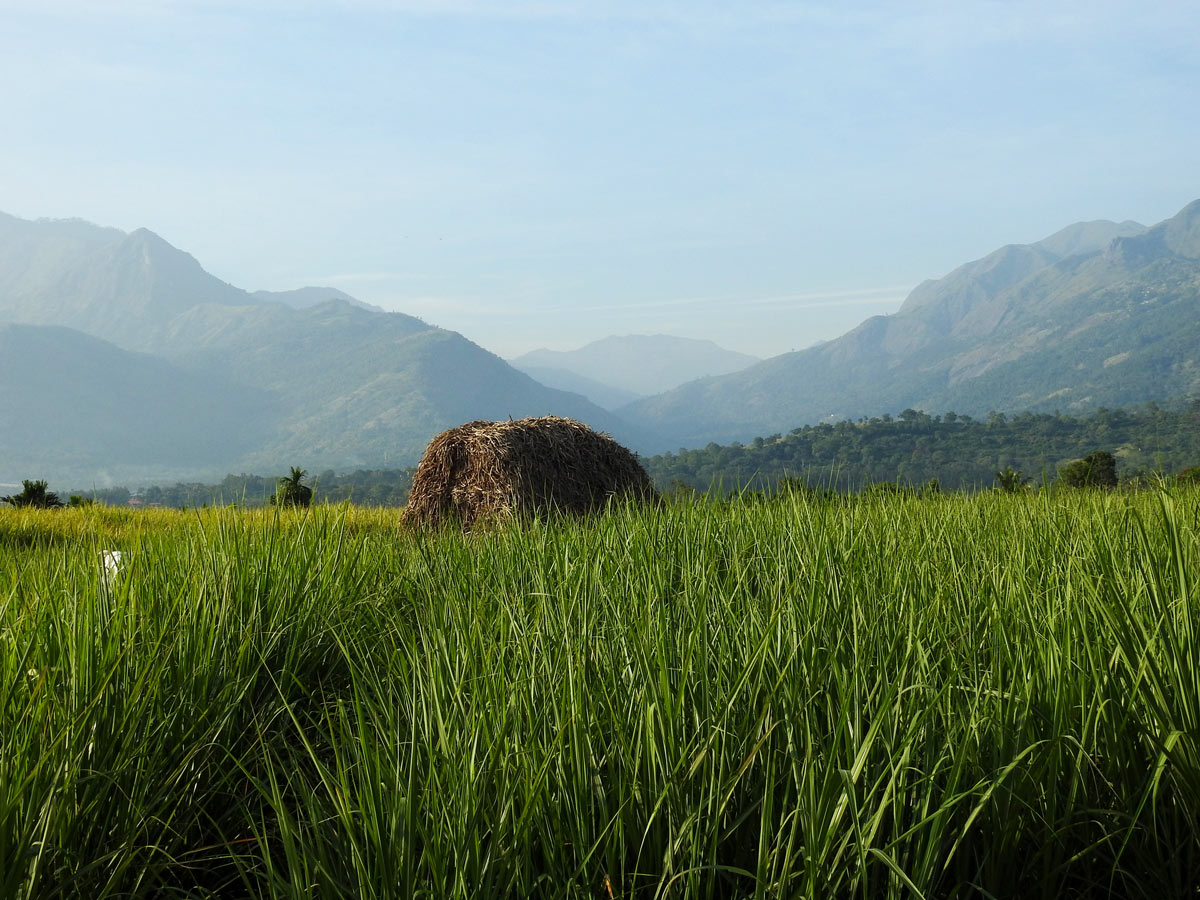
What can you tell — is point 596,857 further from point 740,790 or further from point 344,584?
point 344,584

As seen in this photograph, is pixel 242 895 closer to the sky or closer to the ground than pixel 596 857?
closer to the ground

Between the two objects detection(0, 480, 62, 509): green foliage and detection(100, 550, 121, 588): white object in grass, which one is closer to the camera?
detection(100, 550, 121, 588): white object in grass

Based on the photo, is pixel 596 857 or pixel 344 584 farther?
pixel 344 584

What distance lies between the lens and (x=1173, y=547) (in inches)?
104

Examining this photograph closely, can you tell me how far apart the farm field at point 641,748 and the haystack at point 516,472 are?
5.64 metres

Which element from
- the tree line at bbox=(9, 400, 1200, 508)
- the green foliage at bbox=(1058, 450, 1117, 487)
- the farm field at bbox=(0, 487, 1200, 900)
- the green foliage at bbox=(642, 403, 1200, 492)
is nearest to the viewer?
the farm field at bbox=(0, 487, 1200, 900)

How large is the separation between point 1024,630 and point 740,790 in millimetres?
1185

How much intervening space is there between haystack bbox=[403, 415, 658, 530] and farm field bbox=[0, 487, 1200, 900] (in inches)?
222

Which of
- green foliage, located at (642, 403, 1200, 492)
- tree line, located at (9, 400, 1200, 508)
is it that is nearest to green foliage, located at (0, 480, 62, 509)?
tree line, located at (9, 400, 1200, 508)

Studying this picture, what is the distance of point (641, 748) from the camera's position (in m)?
1.96

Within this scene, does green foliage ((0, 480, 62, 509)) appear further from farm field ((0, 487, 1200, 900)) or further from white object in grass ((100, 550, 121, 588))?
farm field ((0, 487, 1200, 900))

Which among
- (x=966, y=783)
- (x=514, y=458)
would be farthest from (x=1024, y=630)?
(x=514, y=458)

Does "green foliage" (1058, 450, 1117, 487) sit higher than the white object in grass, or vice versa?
the white object in grass

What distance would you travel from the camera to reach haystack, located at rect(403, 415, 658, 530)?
912 cm
